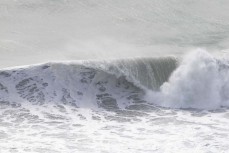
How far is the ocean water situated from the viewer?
19.2 m

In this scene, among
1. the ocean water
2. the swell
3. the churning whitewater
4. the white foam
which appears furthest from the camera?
the white foam

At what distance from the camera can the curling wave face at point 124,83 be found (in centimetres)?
2222

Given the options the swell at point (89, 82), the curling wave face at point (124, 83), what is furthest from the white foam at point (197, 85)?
the swell at point (89, 82)

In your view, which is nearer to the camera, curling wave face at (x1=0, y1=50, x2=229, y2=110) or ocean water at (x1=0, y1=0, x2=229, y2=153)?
ocean water at (x1=0, y1=0, x2=229, y2=153)

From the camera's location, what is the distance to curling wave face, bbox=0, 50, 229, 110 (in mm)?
22219

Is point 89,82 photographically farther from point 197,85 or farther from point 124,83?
point 197,85

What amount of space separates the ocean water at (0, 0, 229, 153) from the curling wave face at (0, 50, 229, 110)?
0.04 m

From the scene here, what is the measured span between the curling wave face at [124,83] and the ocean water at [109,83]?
4 cm

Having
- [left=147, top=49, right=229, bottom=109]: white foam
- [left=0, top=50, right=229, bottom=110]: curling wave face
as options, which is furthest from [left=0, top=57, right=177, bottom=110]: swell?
[left=147, top=49, right=229, bottom=109]: white foam

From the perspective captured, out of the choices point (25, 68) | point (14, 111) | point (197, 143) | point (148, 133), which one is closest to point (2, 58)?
point (25, 68)

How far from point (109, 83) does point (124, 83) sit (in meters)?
0.58

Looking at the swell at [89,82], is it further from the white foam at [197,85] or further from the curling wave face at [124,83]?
the white foam at [197,85]

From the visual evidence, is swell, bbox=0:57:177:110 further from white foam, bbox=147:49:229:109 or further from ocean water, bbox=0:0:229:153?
white foam, bbox=147:49:229:109

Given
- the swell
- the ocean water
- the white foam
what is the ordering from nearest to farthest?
the ocean water, the swell, the white foam
